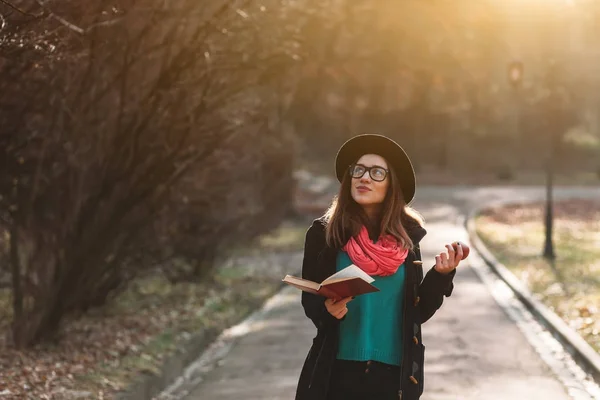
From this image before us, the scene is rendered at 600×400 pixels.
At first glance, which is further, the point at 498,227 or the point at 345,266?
the point at 498,227

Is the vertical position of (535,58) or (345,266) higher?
(535,58)

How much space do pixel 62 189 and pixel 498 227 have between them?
22153 mm

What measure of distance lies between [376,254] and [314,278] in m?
0.30

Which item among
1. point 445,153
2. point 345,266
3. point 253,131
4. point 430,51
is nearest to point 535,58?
point 445,153

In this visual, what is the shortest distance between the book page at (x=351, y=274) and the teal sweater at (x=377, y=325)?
13.5 inches

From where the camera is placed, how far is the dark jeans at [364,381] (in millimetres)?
4898

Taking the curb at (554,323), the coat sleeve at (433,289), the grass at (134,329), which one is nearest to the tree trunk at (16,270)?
the grass at (134,329)

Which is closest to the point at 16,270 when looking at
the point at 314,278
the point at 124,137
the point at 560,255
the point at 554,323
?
the point at 124,137

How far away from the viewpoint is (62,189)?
459 inches

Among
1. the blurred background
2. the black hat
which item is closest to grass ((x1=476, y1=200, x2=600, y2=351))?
the blurred background

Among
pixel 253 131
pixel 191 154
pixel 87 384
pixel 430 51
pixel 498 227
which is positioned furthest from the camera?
pixel 430 51

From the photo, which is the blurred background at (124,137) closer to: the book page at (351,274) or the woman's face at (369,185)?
the woman's face at (369,185)

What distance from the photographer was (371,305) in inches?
193

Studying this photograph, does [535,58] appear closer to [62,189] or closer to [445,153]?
[445,153]
